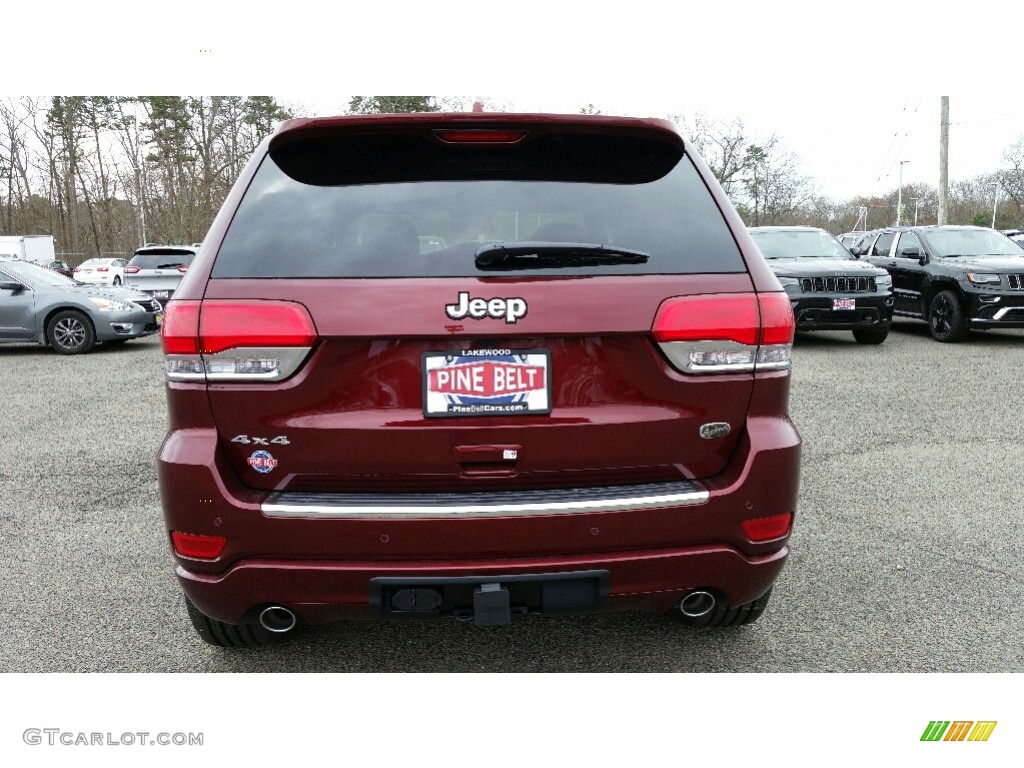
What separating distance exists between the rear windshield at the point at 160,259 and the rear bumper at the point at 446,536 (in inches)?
627

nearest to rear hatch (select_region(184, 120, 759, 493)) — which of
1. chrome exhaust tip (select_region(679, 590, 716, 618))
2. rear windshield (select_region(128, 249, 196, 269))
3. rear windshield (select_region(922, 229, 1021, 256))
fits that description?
chrome exhaust tip (select_region(679, 590, 716, 618))

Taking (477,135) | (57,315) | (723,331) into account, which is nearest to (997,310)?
(723,331)

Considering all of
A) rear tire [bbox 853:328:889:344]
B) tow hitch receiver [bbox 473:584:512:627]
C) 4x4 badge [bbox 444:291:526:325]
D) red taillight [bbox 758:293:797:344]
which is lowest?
rear tire [bbox 853:328:889:344]

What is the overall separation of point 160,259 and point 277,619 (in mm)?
16263

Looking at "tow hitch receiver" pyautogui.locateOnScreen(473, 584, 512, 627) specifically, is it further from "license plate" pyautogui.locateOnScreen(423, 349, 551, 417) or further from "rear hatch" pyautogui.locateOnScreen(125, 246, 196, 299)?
→ "rear hatch" pyautogui.locateOnScreen(125, 246, 196, 299)

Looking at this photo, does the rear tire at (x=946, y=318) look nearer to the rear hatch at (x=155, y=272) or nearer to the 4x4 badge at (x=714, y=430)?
the 4x4 badge at (x=714, y=430)

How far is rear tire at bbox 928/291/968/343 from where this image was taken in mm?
11992

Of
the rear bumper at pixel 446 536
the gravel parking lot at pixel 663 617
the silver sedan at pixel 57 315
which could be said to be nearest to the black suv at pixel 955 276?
the gravel parking lot at pixel 663 617

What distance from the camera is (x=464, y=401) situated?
221 centimetres

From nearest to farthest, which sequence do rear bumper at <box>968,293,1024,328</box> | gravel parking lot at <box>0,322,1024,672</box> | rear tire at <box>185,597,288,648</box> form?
1. rear tire at <box>185,597,288,648</box>
2. gravel parking lot at <box>0,322,1024,672</box>
3. rear bumper at <box>968,293,1024,328</box>

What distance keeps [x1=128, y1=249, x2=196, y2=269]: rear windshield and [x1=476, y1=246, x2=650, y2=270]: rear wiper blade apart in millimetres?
16167

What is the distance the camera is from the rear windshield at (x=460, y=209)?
7.34 feet
